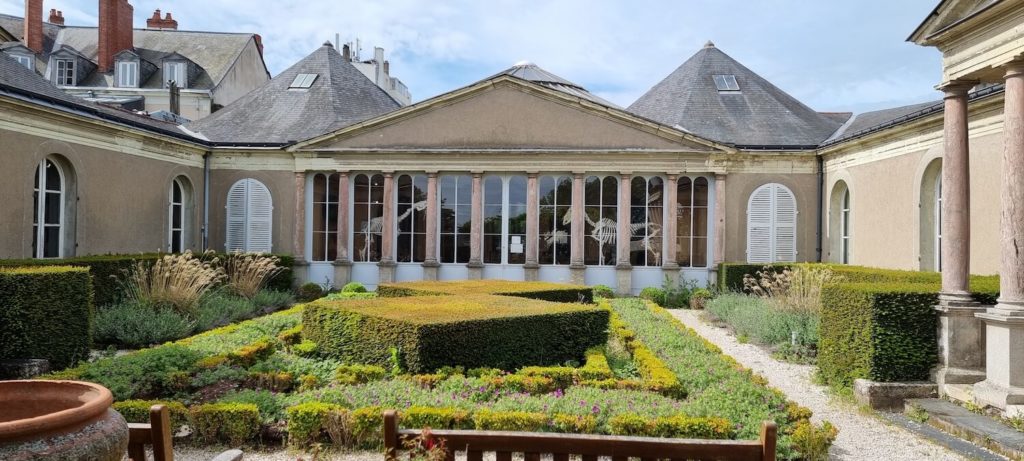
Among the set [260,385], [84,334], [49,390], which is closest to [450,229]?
[84,334]

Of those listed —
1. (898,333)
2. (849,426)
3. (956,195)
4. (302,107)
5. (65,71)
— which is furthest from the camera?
(65,71)

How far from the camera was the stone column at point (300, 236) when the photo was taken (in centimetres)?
1831

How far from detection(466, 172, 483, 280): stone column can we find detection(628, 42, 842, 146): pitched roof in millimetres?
5735

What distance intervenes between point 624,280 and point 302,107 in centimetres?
1070

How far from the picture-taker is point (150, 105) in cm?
2859

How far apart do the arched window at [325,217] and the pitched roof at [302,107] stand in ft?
4.81

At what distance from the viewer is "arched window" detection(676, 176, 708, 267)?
708 inches

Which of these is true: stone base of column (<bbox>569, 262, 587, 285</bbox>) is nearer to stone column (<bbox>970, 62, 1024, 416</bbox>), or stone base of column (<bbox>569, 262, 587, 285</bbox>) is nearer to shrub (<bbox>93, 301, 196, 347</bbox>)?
shrub (<bbox>93, 301, 196, 347</bbox>)

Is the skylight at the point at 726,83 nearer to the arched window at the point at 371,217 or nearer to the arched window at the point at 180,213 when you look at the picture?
the arched window at the point at 371,217

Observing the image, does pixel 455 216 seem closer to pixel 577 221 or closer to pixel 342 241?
pixel 342 241

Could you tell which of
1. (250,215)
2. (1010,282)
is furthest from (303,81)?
(1010,282)

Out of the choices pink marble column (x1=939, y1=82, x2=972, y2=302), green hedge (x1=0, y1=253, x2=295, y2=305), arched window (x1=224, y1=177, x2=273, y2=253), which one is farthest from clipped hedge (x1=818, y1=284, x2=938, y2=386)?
arched window (x1=224, y1=177, x2=273, y2=253)

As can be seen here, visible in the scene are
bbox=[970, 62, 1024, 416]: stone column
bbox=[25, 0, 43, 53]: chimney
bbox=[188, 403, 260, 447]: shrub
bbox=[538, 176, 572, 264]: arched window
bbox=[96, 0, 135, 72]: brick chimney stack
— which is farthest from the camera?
bbox=[25, 0, 43, 53]: chimney

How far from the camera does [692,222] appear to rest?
59.1ft
